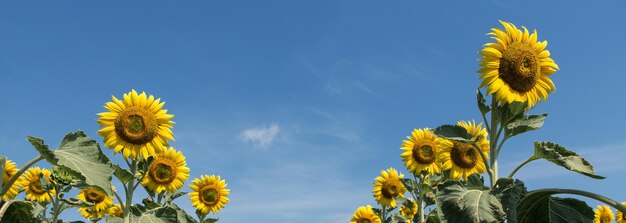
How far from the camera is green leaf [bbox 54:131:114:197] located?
3.89 meters

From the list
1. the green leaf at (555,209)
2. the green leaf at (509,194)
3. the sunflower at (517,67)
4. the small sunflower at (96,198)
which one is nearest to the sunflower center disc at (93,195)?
the small sunflower at (96,198)

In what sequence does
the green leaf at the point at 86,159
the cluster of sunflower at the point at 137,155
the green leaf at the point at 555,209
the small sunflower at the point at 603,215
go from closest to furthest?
1. the green leaf at the point at 86,159
2. the green leaf at the point at 555,209
3. the cluster of sunflower at the point at 137,155
4. the small sunflower at the point at 603,215

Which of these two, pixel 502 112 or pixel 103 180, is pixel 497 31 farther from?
pixel 103 180

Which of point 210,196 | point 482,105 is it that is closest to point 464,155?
point 482,105

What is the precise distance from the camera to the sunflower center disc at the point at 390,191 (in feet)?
48.2

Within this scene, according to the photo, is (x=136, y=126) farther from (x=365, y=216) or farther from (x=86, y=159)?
(x=365, y=216)

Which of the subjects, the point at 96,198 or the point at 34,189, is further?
the point at 34,189

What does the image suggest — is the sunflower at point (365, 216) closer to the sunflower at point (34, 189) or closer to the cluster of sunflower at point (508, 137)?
the sunflower at point (34, 189)

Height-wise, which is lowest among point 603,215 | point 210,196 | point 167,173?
point 167,173

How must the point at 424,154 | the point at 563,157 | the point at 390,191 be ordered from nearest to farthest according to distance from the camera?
the point at 563,157 → the point at 424,154 → the point at 390,191

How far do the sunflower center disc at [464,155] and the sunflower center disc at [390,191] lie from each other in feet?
19.1

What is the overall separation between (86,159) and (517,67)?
372cm

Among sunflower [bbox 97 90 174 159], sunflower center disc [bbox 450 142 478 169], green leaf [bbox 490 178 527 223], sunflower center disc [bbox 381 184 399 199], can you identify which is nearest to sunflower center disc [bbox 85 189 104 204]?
sunflower [bbox 97 90 174 159]

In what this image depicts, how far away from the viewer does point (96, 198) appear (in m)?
12.1
